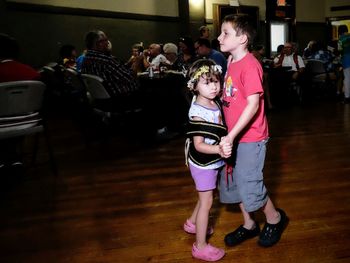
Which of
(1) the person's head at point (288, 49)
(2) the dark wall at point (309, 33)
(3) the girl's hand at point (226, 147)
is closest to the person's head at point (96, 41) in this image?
(3) the girl's hand at point (226, 147)

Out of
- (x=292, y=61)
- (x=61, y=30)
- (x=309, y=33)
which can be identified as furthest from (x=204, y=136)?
(x=309, y=33)

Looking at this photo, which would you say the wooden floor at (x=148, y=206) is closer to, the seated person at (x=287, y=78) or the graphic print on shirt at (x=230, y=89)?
the graphic print on shirt at (x=230, y=89)

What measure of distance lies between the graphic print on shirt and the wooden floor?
0.78m

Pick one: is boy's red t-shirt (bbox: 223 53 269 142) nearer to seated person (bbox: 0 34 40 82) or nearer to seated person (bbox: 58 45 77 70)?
seated person (bbox: 0 34 40 82)

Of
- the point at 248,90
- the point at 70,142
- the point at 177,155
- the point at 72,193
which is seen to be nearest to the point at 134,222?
the point at 72,193

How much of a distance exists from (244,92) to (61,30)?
5880 millimetres

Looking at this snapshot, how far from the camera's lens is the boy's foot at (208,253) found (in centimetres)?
183

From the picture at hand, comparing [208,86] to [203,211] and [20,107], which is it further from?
[20,107]

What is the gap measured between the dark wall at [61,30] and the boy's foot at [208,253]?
17.5ft

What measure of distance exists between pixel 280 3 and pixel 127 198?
1013 cm

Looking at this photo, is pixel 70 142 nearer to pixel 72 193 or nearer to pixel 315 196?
pixel 72 193

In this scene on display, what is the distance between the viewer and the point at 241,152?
1.78m

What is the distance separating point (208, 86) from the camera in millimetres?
1706

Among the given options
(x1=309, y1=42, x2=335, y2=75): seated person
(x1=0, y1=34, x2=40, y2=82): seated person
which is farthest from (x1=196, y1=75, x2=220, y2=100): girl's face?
(x1=309, y1=42, x2=335, y2=75): seated person
